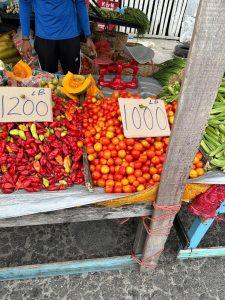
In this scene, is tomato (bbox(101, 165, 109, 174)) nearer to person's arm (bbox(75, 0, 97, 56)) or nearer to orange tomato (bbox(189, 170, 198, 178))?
orange tomato (bbox(189, 170, 198, 178))

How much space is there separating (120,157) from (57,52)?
2.48 meters

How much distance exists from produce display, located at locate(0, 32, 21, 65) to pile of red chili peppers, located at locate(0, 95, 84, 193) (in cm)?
334

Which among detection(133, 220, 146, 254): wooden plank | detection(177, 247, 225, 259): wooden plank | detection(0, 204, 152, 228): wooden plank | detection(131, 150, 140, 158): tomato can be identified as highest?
detection(131, 150, 140, 158): tomato

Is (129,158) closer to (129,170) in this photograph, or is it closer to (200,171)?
(129,170)

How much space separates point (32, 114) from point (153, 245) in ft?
5.13

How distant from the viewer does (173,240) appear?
10.5 ft

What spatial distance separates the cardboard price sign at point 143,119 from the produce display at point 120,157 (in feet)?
0.24

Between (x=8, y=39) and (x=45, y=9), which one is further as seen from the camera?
(x=8, y=39)

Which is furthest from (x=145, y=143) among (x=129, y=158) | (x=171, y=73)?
(x=171, y=73)

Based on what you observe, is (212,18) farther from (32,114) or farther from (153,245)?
(153,245)

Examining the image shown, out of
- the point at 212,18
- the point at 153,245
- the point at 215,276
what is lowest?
the point at 215,276

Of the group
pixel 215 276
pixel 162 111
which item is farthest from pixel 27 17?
pixel 215 276

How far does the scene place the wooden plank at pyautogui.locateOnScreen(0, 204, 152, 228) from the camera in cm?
216

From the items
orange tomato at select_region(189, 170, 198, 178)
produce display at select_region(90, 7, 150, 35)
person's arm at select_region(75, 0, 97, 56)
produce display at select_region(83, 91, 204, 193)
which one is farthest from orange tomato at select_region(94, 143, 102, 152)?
produce display at select_region(90, 7, 150, 35)
